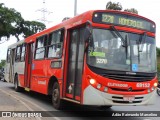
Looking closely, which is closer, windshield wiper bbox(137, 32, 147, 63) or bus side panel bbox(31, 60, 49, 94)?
windshield wiper bbox(137, 32, 147, 63)

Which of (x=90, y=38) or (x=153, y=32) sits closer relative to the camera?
(x=90, y=38)

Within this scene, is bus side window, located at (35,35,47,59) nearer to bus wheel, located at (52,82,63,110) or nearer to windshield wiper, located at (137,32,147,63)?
bus wheel, located at (52,82,63,110)

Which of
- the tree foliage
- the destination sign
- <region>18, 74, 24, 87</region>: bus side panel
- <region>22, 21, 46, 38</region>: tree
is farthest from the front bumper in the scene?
<region>22, 21, 46, 38</region>: tree

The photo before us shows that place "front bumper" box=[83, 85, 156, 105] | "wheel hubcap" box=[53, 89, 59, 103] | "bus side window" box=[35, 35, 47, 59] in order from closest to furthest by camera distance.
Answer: "front bumper" box=[83, 85, 156, 105], "wheel hubcap" box=[53, 89, 59, 103], "bus side window" box=[35, 35, 47, 59]

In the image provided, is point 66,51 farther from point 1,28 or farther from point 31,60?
point 1,28

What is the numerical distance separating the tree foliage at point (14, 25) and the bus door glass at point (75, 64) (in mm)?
31934

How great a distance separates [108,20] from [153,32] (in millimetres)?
1625

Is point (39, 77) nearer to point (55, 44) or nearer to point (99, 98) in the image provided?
point (55, 44)

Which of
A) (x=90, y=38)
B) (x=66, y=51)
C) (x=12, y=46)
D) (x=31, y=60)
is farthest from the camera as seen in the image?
(x=12, y=46)

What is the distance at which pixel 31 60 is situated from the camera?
15.8 m

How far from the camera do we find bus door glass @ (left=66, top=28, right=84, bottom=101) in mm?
9727

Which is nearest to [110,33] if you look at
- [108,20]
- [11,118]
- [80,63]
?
[108,20]

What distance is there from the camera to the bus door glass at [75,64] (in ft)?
31.9

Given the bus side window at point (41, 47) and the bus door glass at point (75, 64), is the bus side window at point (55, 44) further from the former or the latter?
the bus door glass at point (75, 64)
